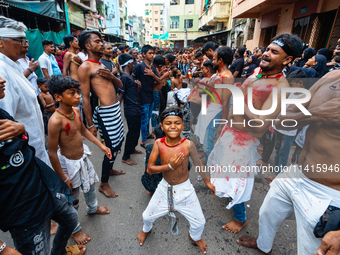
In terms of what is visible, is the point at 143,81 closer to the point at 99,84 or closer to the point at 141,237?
the point at 99,84

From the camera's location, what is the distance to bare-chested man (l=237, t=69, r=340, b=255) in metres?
1.25

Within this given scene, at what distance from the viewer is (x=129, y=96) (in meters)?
3.43

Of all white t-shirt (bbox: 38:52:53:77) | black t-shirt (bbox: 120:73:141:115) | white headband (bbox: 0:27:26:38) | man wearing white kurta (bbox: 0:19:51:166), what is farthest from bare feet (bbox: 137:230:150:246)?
white t-shirt (bbox: 38:52:53:77)

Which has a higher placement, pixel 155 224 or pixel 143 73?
pixel 143 73

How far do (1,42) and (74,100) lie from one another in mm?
832

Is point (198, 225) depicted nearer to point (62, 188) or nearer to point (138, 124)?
point (62, 188)

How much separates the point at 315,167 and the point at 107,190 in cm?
257

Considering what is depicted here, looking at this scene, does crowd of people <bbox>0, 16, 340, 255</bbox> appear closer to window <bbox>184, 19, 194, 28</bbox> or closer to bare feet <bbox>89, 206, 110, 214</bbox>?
bare feet <bbox>89, 206, 110, 214</bbox>

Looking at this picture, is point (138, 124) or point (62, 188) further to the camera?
point (138, 124)

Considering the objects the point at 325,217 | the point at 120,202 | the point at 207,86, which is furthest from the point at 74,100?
the point at 325,217

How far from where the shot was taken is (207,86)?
3.10 metres

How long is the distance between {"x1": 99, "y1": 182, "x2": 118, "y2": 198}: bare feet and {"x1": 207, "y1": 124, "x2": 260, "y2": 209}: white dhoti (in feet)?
5.14

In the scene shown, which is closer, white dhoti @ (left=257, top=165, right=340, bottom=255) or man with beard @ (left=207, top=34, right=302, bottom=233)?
white dhoti @ (left=257, top=165, right=340, bottom=255)

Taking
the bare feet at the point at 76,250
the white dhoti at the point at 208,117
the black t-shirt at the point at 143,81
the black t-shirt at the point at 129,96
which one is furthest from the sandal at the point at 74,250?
the black t-shirt at the point at 143,81
